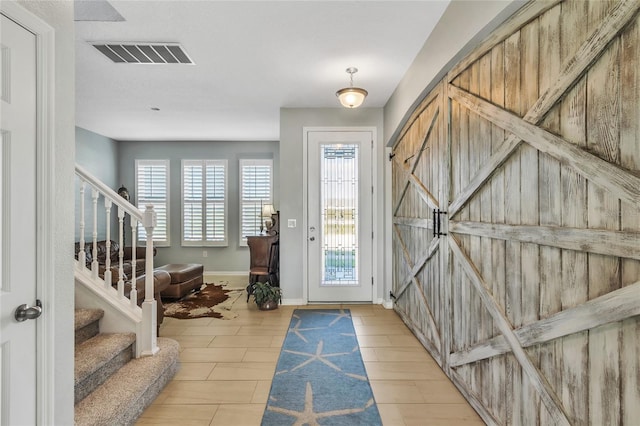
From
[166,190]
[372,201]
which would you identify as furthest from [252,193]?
[372,201]

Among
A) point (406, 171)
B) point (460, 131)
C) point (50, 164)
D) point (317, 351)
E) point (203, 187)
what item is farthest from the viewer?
point (203, 187)

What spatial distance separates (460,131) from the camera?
7.82ft

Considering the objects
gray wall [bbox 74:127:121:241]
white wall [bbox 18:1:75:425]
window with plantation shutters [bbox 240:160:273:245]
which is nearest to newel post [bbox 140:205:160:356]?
white wall [bbox 18:1:75:425]

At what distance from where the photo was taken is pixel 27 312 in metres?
1.27

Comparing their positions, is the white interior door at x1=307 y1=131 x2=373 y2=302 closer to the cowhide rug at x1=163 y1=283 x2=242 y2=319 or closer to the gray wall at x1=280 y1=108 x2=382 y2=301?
the gray wall at x1=280 y1=108 x2=382 y2=301

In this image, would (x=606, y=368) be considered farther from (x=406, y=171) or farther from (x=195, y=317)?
(x=195, y=317)

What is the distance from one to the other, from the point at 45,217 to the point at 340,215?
11.9 ft

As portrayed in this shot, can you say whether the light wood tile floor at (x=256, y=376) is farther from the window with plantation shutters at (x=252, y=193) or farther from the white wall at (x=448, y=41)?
the window with plantation shutters at (x=252, y=193)

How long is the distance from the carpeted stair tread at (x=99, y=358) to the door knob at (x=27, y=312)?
3.02 ft

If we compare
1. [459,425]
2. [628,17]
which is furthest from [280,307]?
[628,17]

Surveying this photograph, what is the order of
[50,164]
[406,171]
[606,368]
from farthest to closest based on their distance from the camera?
1. [406,171]
2. [50,164]
3. [606,368]

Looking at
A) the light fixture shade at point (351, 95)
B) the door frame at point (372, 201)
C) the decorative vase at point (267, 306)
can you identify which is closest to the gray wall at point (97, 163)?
the decorative vase at point (267, 306)

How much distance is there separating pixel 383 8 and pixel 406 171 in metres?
1.79

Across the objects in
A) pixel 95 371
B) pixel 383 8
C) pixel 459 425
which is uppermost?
pixel 383 8
